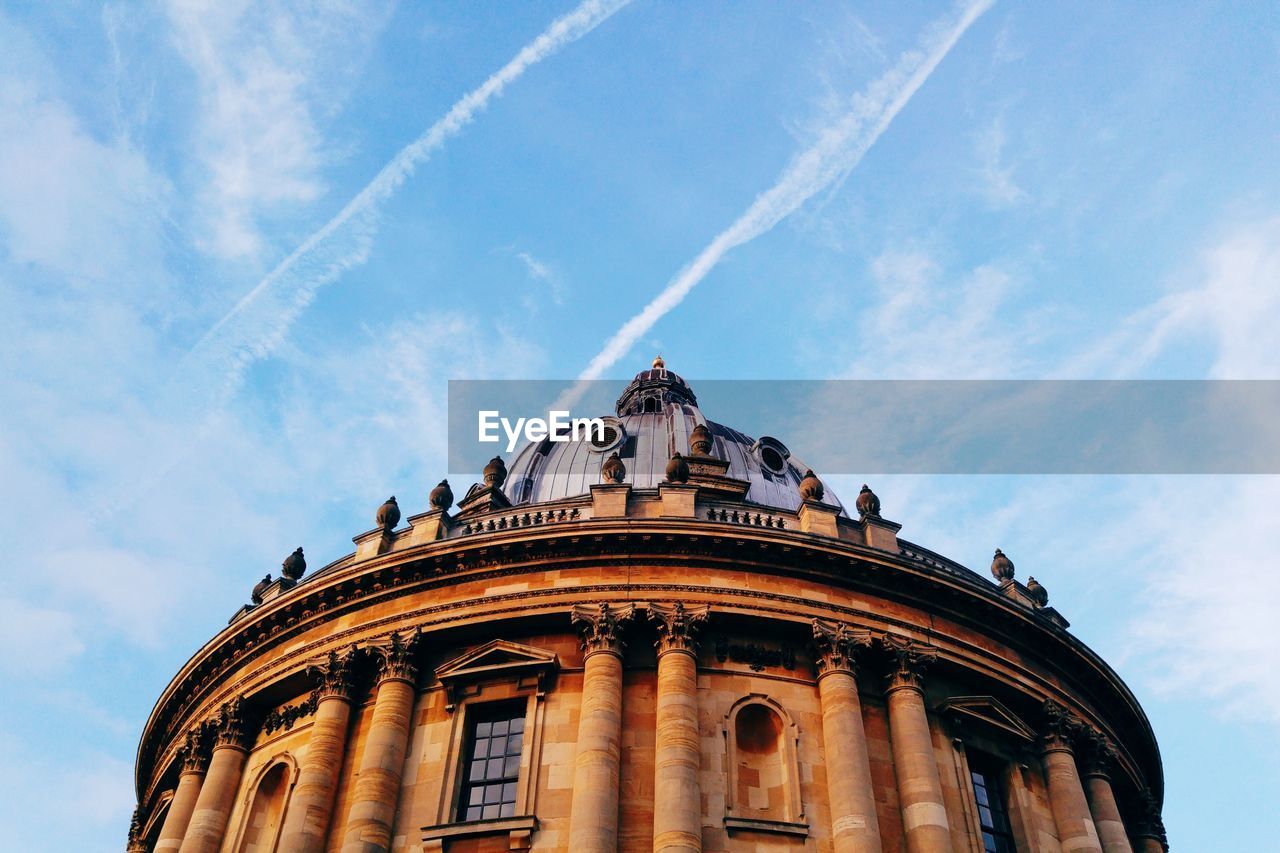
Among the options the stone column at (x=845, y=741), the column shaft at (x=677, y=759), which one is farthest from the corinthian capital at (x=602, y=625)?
the stone column at (x=845, y=741)

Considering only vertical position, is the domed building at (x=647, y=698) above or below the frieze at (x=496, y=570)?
below

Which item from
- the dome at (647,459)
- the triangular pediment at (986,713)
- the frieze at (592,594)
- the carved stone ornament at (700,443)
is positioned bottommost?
the triangular pediment at (986,713)

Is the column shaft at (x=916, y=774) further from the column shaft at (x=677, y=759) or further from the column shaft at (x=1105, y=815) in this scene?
the column shaft at (x=1105, y=815)

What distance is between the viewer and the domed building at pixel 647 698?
81.1 ft

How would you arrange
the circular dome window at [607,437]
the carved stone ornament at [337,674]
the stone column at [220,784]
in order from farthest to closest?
the circular dome window at [607,437] → the stone column at [220,784] → the carved stone ornament at [337,674]

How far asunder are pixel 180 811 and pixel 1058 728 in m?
21.6

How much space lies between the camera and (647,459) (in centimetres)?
4138

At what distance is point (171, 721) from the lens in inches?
1353

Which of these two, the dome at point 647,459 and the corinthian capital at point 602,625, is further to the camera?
the dome at point 647,459

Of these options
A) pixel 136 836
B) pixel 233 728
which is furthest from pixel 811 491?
pixel 136 836

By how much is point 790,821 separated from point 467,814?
6779 mm

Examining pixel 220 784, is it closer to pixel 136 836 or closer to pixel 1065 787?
pixel 136 836

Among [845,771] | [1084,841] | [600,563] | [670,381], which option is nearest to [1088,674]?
[1084,841]

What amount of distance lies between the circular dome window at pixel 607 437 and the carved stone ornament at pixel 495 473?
4.38 meters
